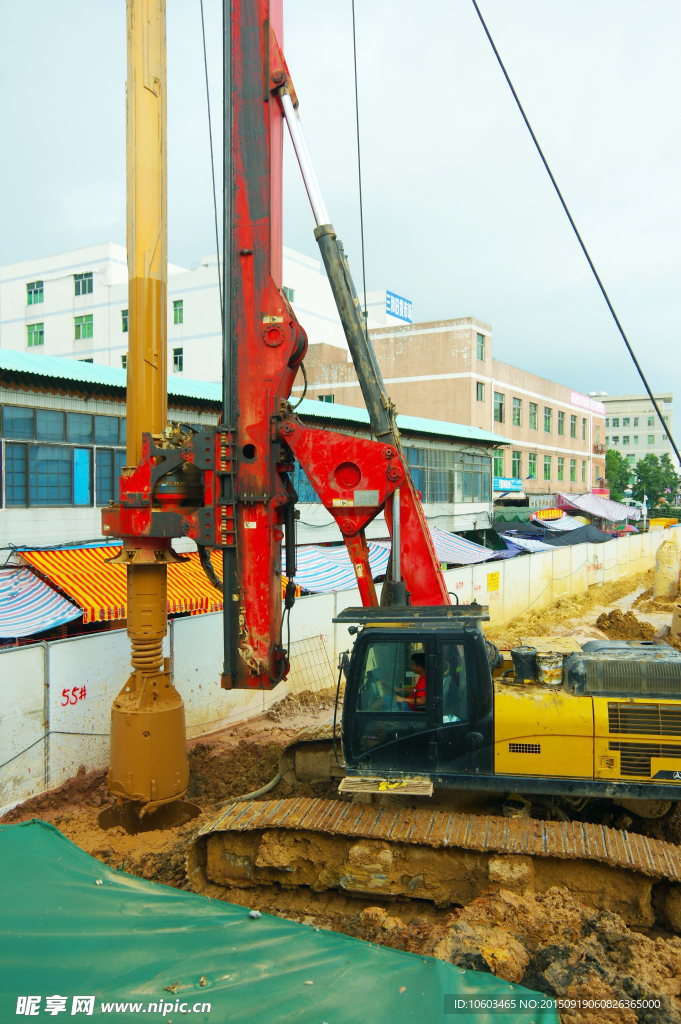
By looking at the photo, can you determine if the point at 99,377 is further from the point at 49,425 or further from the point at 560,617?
the point at 560,617

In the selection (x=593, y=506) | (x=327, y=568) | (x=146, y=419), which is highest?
(x=146, y=419)

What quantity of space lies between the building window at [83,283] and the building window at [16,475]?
3726cm

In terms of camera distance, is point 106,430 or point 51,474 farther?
point 106,430

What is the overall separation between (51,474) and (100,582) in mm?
2745

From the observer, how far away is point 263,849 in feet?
19.4

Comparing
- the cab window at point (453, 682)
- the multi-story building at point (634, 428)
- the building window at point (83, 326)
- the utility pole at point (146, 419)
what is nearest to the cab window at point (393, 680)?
the cab window at point (453, 682)

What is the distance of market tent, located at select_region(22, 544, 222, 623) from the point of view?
39.3 feet

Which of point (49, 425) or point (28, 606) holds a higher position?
point (49, 425)

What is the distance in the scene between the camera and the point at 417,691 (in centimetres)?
604

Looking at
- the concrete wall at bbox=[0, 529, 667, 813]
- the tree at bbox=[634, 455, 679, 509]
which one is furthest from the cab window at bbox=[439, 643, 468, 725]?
the tree at bbox=[634, 455, 679, 509]

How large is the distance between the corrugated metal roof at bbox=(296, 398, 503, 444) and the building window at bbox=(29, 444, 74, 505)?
6887mm

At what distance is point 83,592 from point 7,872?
881cm

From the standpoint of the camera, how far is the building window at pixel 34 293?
48.2m

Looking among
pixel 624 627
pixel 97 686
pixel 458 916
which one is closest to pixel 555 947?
pixel 458 916
